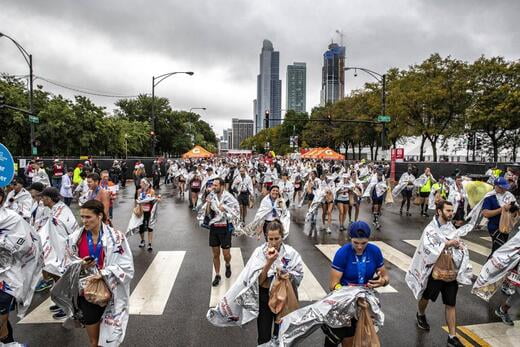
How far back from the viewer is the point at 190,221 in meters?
11.7

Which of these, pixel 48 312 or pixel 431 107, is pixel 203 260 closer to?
pixel 48 312

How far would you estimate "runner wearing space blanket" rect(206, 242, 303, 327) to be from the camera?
135 inches

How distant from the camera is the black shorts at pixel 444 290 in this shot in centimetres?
409

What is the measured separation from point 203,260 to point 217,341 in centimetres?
330

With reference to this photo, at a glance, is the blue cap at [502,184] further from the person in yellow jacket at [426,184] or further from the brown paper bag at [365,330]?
the person in yellow jacket at [426,184]

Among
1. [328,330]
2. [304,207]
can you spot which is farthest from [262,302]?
[304,207]

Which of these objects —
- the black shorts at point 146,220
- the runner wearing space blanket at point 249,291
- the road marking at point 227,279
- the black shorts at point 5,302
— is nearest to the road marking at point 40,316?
the black shorts at point 5,302

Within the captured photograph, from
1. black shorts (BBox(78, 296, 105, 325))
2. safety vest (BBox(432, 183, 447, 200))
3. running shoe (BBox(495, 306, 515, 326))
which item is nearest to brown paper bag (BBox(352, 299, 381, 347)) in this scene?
black shorts (BBox(78, 296, 105, 325))

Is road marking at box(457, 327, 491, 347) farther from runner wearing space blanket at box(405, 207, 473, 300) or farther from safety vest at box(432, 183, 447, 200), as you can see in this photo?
safety vest at box(432, 183, 447, 200)

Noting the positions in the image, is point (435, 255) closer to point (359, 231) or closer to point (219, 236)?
point (359, 231)

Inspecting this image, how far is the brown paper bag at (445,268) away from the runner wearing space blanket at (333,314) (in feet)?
4.67

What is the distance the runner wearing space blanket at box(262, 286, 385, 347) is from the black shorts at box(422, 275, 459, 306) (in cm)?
148

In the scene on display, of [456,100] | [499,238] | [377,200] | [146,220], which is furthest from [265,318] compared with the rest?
[456,100]

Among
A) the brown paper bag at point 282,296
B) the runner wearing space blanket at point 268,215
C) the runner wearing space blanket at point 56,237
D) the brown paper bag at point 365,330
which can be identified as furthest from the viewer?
the runner wearing space blanket at point 268,215
